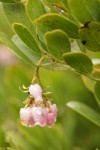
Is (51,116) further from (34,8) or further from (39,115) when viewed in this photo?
(34,8)

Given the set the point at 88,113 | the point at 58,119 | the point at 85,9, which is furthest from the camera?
the point at 58,119

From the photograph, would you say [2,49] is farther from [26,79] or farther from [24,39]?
[24,39]

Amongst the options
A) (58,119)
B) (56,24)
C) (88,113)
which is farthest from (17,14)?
(58,119)

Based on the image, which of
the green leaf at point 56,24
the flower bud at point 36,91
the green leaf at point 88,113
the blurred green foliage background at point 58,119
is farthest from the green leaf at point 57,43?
the blurred green foliage background at point 58,119

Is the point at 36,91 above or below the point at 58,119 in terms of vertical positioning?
below

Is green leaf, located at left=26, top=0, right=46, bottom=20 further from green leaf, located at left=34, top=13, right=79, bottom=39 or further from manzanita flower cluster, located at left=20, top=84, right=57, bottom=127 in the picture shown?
manzanita flower cluster, located at left=20, top=84, right=57, bottom=127

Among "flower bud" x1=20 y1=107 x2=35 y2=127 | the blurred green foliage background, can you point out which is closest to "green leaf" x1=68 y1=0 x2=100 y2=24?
"flower bud" x1=20 y1=107 x2=35 y2=127

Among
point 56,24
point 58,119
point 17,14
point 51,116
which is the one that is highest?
point 58,119
